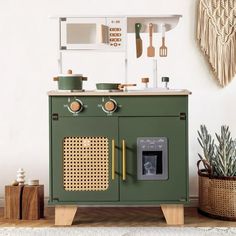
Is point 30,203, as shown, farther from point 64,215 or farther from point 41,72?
point 41,72

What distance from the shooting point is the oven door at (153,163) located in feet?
9.25

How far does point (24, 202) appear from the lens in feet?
9.82

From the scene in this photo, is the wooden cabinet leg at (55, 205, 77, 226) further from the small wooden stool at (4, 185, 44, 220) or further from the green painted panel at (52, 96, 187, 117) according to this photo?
the green painted panel at (52, 96, 187, 117)

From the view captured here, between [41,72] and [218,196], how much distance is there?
142cm

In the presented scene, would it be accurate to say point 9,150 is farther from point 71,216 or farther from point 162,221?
point 162,221

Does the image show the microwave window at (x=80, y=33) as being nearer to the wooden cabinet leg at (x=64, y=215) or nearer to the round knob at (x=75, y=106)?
the round knob at (x=75, y=106)

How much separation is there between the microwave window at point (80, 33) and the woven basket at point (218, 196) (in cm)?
104

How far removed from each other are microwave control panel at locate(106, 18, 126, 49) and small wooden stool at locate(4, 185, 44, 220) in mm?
970

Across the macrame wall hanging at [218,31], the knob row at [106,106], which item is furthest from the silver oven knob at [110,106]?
the macrame wall hanging at [218,31]

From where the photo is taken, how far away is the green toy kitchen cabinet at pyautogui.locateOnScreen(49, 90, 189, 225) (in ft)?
9.23

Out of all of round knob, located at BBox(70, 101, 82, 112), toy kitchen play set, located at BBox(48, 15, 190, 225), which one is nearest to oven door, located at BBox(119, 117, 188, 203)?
toy kitchen play set, located at BBox(48, 15, 190, 225)

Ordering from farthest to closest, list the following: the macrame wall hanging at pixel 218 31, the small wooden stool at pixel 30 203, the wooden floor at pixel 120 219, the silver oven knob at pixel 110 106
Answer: the macrame wall hanging at pixel 218 31 < the small wooden stool at pixel 30 203 < the wooden floor at pixel 120 219 < the silver oven knob at pixel 110 106

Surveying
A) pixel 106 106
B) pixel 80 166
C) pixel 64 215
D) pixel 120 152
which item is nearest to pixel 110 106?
pixel 106 106

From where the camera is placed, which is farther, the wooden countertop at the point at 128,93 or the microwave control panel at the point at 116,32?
the microwave control panel at the point at 116,32
